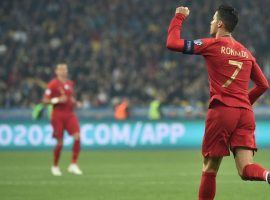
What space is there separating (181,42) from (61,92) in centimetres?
865

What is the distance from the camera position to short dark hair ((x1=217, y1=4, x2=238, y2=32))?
26.0 feet

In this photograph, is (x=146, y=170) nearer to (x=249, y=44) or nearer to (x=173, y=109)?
(x=173, y=109)

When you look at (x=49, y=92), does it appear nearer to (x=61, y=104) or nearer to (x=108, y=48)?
(x=61, y=104)

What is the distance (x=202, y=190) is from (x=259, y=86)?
4.23 ft

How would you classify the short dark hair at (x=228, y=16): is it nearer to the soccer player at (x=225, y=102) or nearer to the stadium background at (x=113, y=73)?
the soccer player at (x=225, y=102)

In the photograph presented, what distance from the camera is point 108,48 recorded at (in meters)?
29.5

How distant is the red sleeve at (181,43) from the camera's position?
7.72 metres

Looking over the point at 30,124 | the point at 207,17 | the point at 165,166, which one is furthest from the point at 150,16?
the point at 165,166

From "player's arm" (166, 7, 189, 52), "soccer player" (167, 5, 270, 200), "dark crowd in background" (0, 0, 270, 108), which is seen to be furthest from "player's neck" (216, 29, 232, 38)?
"dark crowd in background" (0, 0, 270, 108)

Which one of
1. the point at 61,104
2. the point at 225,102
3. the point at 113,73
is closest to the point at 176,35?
the point at 225,102

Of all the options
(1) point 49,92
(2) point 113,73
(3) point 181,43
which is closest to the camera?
(3) point 181,43

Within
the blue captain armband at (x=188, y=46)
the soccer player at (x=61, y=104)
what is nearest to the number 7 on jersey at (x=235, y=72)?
the blue captain armband at (x=188, y=46)

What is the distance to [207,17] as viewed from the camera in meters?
31.3

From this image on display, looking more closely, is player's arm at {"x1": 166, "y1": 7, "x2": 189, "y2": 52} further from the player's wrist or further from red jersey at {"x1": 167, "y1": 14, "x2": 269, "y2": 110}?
the player's wrist
